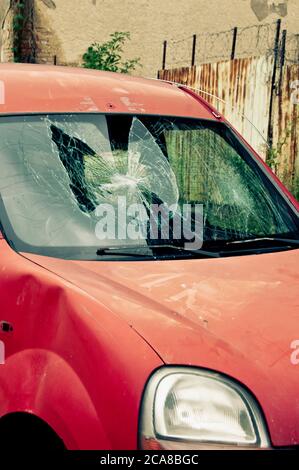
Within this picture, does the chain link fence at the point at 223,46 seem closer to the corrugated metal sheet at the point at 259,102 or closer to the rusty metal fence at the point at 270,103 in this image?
the corrugated metal sheet at the point at 259,102

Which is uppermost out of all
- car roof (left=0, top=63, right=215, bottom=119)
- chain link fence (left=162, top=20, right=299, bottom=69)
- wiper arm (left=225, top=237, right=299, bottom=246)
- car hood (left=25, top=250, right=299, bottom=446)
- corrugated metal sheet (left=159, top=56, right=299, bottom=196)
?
chain link fence (left=162, top=20, right=299, bottom=69)

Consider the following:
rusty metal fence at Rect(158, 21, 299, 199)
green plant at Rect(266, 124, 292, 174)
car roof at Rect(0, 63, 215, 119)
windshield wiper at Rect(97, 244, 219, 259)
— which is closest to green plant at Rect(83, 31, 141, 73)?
rusty metal fence at Rect(158, 21, 299, 199)

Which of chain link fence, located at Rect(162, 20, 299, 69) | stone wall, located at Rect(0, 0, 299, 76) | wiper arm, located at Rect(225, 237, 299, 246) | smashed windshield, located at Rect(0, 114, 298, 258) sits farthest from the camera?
chain link fence, located at Rect(162, 20, 299, 69)

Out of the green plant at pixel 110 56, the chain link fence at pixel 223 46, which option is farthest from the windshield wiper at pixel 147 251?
the chain link fence at pixel 223 46

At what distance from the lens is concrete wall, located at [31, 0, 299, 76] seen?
18.3 metres

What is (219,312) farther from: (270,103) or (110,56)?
(110,56)

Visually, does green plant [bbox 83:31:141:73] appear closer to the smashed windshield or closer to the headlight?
the smashed windshield

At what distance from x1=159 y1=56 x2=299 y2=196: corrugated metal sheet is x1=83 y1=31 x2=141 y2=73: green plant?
530 cm

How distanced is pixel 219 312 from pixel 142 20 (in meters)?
16.9

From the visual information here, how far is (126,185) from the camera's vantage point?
3773 mm

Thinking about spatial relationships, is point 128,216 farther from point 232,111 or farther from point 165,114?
point 232,111

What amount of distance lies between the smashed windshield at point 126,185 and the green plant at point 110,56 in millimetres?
14331

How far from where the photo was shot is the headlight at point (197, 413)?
100.0 inches
